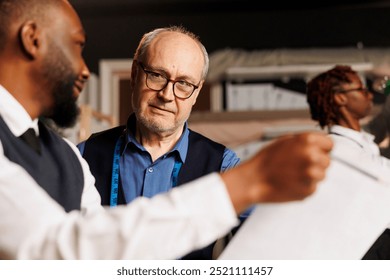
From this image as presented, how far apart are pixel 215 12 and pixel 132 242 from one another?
67 centimetres

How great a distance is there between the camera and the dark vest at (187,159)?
0.66 m

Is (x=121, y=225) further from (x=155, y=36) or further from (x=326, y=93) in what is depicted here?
(x=326, y=93)

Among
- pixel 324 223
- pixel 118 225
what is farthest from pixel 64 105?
pixel 324 223

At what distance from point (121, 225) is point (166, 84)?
0.37 meters

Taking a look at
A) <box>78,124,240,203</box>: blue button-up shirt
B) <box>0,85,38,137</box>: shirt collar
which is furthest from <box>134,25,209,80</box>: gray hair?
<box>0,85,38,137</box>: shirt collar

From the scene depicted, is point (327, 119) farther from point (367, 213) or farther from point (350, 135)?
point (367, 213)

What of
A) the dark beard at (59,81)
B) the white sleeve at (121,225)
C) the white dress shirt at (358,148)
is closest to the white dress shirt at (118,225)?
the white sleeve at (121,225)

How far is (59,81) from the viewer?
459 millimetres

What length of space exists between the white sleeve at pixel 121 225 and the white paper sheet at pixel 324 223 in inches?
4.6

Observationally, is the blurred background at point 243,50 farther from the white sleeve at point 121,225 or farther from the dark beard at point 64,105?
the white sleeve at point 121,225

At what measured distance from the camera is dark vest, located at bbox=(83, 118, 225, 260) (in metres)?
0.66

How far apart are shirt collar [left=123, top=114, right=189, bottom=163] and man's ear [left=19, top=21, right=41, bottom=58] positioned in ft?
0.94

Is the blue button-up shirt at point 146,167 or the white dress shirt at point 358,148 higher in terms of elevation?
the white dress shirt at point 358,148
